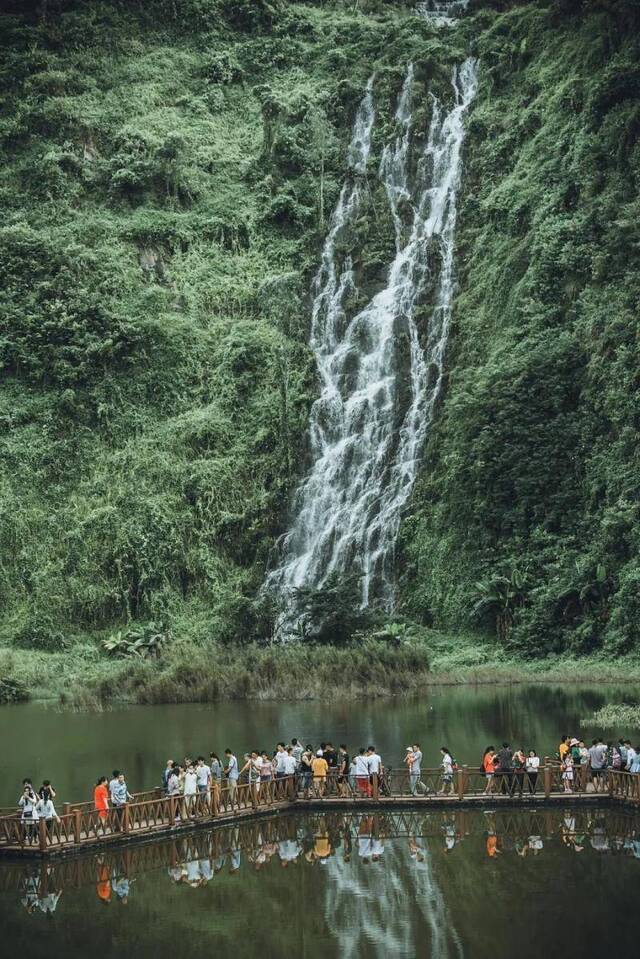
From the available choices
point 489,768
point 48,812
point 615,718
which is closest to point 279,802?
point 489,768

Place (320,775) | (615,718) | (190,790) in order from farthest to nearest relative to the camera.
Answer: (615,718) < (320,775) < (190,790)

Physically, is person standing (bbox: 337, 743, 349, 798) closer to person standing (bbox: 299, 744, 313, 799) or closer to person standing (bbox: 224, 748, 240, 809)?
person standing (bbox: 299, 744, 313, 799)

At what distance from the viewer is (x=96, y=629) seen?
61312 millimetres

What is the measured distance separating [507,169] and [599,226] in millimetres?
11264

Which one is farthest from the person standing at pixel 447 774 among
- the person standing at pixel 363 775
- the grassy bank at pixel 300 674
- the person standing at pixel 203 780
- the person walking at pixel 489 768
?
the grassy bank at pixel 300 674

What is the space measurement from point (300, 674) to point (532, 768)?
19109mm

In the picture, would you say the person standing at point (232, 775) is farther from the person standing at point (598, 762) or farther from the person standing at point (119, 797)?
the person standing at point (598, 762)

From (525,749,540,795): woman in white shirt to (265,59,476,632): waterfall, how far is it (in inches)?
1093

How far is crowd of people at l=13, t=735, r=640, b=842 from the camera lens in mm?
29859

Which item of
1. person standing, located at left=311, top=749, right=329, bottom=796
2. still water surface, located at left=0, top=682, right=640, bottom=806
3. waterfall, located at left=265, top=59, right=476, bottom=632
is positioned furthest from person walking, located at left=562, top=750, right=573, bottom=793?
waterfall, located at left=265, top=59, right=476, bottom=632

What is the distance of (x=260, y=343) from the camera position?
70812 mm

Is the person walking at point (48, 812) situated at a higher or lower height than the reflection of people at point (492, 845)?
higher

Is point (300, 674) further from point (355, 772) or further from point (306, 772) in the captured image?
point (355, 772)

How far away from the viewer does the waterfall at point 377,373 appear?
61.3 meters
